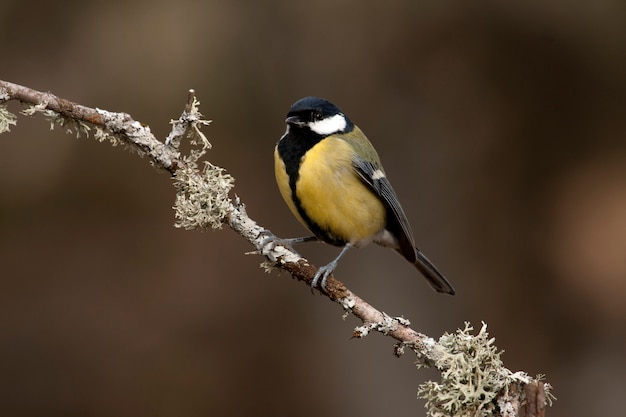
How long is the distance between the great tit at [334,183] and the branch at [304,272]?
21.0 inches

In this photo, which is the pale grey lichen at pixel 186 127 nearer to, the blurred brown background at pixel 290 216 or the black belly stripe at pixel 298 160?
the black belly stripe at pixel 298 160

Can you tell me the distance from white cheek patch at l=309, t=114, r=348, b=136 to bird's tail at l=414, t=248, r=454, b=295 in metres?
0.60

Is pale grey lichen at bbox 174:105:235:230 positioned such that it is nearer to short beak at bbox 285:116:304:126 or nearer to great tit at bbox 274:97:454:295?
great tit at bbox 274:97:454:295

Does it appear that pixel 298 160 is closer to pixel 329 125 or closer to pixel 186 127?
pixel 329 125

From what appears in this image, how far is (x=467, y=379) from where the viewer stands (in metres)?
1.95

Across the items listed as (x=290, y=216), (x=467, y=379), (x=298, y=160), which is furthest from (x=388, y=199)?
(x=290, y=216)

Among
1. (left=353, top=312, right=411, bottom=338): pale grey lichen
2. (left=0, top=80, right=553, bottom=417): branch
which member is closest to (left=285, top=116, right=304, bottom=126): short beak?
(left=0, top=80, right=553, bottom=417): branch

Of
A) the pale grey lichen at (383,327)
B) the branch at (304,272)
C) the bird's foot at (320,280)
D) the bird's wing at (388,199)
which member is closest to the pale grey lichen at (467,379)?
the branch at (304,272)

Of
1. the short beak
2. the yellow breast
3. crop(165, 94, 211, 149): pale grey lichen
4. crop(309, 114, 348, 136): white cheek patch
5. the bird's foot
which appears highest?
crop(309, 114, 348, 136): white cheek patch

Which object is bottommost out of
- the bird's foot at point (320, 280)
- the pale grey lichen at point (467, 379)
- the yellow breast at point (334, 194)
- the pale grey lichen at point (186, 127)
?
the pale grey lichen at point (467, 379)

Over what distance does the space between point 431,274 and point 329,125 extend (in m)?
0.76

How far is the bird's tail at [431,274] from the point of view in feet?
10.4

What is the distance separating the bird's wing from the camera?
9.59ft

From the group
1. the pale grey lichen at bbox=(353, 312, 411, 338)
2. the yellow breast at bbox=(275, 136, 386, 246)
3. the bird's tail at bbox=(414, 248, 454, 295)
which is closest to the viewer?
the pale grey lichen at bbox=(353, 312, 411, 338)
